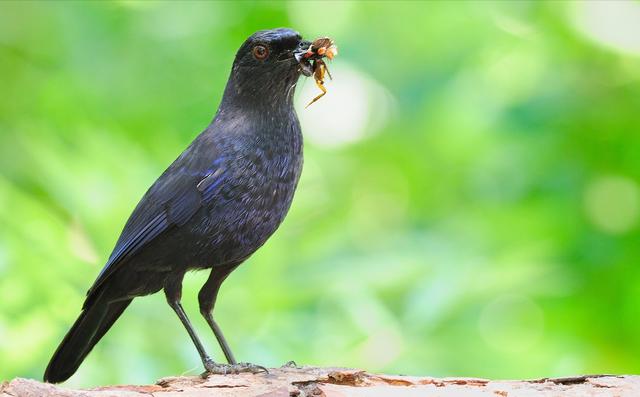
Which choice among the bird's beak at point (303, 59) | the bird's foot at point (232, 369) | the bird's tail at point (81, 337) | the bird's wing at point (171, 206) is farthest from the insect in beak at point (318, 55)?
the bird's tail at point (81, 337)

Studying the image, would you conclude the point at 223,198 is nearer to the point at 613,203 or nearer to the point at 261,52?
the point at 261,52

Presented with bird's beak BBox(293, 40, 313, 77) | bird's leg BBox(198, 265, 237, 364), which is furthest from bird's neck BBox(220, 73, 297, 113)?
bird's leg BBox(198, 265, 237, 364)

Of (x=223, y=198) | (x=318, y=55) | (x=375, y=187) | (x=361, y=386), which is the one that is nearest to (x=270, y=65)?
(x=318, y=55)

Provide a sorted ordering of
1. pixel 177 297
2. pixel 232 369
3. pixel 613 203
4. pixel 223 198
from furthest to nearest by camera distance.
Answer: pixel 613 203 < pixel 177 297 < pixel 223 198 < pixel 232 369

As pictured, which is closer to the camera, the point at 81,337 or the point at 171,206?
the point at 171,206

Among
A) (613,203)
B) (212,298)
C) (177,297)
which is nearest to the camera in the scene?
(177,297)

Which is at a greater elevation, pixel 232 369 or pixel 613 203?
pixel 613 203

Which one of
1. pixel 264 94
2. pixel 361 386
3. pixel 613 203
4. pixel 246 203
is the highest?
pixel 613 203

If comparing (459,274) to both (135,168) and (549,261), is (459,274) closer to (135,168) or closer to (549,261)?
(549,261)
